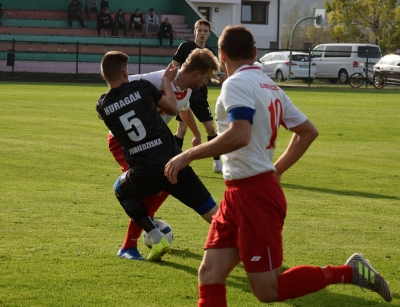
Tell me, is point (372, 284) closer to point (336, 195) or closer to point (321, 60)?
point (336, 195)

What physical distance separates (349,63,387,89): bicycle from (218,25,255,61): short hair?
34400 mm

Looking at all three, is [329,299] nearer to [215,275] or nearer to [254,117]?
[215,275]

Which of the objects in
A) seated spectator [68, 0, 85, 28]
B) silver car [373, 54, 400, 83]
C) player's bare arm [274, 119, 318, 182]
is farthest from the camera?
seated spectator [68, 0, 85, 28]

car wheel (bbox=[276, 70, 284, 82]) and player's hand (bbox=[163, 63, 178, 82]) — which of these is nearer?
player's hand (bbox=[163, 63, 178, 82])

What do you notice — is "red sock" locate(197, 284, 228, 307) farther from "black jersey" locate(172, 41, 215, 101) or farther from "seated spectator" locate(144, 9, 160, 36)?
"seated spectator" locate(144, 9, 160, 36)

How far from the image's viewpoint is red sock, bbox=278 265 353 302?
4.48 m

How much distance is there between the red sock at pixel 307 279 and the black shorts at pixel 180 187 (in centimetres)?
171

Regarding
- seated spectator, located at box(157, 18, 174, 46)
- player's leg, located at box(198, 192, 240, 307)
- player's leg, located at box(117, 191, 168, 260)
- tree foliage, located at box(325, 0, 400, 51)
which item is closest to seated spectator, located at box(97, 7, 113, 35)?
seated spectator, located at box(157, 18, 174, 46)

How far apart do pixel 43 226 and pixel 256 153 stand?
149 inches

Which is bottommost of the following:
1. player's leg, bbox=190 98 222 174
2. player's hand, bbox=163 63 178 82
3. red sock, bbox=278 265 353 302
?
red sock, bbox=278 265 353 302

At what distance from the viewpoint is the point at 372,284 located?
4711 millimetres

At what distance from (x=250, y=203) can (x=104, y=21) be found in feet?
134

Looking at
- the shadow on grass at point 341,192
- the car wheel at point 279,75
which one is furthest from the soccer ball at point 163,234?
the car wheel at point 279,75

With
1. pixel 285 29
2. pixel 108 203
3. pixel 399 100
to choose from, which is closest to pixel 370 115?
pixel 399 100
